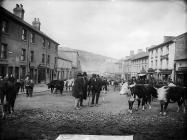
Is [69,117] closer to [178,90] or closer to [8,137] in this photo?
[8,137]

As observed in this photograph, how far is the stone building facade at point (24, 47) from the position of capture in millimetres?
10035

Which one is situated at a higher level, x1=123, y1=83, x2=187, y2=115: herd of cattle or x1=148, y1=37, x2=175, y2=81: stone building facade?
x1=148, y1=37, x2=175, y2=81: stone building facade

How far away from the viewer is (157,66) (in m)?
26.9

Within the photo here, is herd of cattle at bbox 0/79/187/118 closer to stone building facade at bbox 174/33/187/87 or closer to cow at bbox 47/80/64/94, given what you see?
cow at bbox 47/80/64/94

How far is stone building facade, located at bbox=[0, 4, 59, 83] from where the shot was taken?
10035mm

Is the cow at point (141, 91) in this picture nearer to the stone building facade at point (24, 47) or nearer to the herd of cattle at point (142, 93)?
the herd of cattle at point (142, 93)

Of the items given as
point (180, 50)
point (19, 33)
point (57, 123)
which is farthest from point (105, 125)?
point (180, 50)

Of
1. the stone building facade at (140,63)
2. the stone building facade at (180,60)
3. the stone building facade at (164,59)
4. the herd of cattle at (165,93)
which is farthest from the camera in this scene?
the stone building facade at (140,63)

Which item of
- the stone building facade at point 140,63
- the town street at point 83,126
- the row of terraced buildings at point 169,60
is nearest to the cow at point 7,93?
the town street at point 83,126

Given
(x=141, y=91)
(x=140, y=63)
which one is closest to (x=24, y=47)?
(x=141, y=91)

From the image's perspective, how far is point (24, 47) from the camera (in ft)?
41.8

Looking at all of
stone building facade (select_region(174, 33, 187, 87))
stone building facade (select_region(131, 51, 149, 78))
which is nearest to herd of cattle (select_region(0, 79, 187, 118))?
stone building facade (select_region(174, 33, 187, 87))

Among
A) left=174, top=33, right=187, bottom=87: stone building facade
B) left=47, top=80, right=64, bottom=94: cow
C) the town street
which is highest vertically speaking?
left=174, top=33, right=187, bottom=87: stone building facade

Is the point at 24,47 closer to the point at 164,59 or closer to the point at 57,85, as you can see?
the point at 57,85
